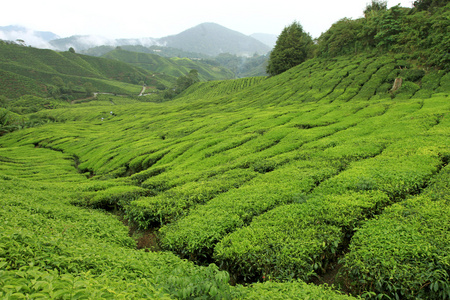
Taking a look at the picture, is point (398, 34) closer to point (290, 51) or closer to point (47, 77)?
point (290, 51)

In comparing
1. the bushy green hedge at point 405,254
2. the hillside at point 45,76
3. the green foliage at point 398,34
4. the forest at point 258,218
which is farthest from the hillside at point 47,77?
the bushy green hedge at point 405,254

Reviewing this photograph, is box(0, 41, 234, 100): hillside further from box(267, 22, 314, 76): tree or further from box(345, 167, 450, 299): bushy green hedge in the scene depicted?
box(345, 167, 450, 299): bushy green hedge

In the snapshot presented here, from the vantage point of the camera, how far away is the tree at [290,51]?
71.1m

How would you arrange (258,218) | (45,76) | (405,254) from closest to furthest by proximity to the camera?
(405,254) → (258,218) → (45,76)

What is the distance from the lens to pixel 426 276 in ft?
18.3

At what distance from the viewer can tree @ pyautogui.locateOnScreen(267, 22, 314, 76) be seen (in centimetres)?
7106

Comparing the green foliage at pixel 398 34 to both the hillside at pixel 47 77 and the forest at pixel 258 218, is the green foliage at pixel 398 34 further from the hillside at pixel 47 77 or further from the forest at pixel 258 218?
the hillside at pixel 47 77

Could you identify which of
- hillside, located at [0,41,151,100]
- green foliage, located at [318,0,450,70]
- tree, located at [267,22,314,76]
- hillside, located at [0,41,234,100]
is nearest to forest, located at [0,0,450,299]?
green foliage, located at [318,0,450,70]

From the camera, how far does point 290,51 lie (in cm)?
7062

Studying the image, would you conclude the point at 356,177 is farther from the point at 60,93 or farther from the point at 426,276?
the point at 60,93

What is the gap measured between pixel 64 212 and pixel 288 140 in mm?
16390

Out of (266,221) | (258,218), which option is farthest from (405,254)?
(258,218)

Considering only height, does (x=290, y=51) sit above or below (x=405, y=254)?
above

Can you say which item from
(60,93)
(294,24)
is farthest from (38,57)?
(294,24)
